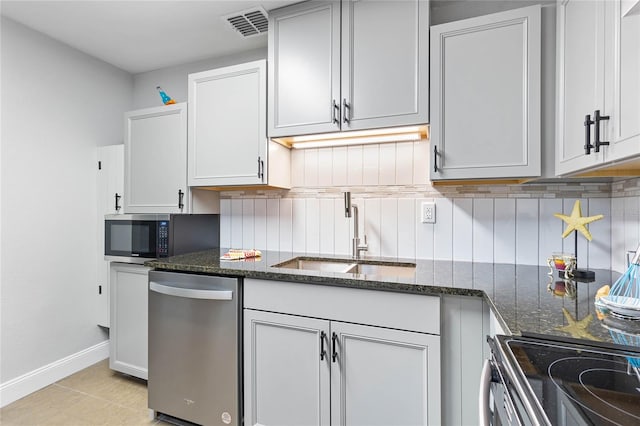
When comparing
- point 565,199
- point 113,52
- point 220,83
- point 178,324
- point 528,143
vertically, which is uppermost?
point 113,52

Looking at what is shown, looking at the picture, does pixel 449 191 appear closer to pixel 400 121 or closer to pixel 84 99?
pixel 400 121

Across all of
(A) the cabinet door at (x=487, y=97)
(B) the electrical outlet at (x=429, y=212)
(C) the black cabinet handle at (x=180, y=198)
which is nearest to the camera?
(A) the cabinet door at (x=487, y=97)

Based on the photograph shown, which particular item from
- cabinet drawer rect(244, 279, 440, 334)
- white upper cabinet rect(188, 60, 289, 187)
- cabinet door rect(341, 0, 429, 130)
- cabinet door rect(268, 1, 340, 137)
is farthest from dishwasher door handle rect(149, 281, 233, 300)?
cabinet door rect(341, 0, 429, 130)

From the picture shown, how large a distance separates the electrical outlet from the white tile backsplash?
0.10 feet

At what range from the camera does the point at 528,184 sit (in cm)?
171

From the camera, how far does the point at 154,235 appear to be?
83.4 inches

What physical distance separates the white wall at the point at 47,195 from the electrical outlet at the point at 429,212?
8.25 feet

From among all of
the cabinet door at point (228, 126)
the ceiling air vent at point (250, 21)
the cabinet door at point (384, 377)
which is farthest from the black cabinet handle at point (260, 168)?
the cabinet door at point (384, 377)

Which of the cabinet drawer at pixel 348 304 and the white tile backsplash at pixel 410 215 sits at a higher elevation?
the white tile backsplash at pixel 410 215

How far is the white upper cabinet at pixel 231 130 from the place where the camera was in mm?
1951

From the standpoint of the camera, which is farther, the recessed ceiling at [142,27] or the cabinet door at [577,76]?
the recessed ceiling at [142,27]

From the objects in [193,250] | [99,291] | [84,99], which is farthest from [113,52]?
[99,291]

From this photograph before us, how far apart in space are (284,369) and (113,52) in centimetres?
263

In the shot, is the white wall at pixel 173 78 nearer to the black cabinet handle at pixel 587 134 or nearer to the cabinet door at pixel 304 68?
the cabinet door at pixel 304 68
